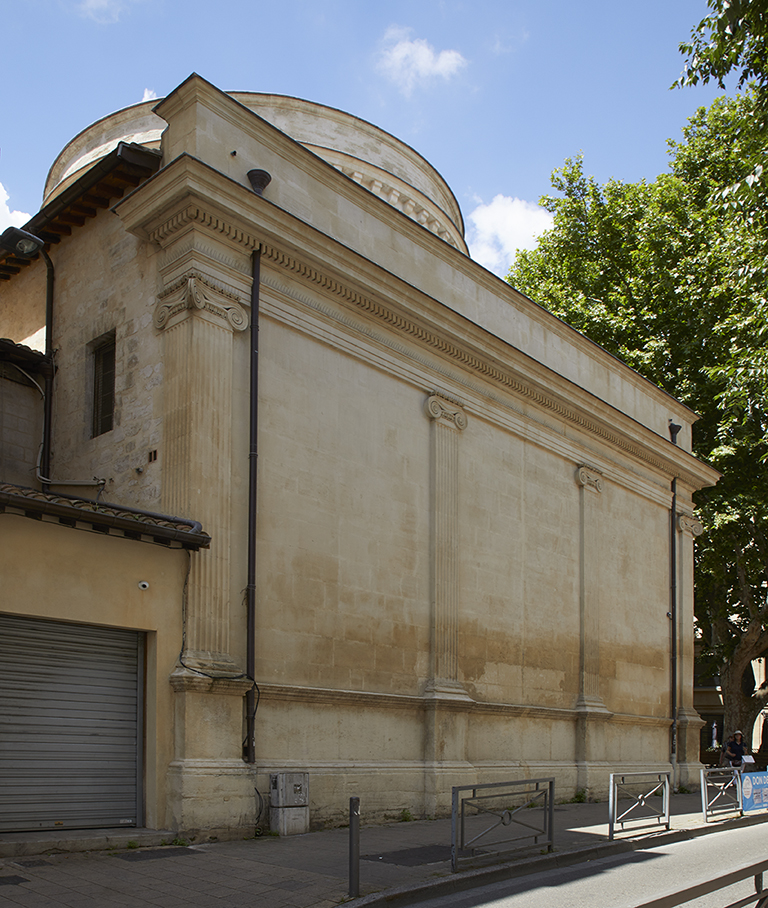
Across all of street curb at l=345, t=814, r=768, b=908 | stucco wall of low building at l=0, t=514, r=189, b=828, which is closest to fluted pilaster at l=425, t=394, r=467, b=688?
street curb at l=345, t=814, r=768, b=908

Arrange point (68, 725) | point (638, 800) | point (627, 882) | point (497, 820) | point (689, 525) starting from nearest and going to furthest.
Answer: point (627, 882)
point (497, 820)
point (68, 725)
point (638, 800)
point (689, 525)

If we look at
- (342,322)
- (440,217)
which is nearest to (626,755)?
(342,322)

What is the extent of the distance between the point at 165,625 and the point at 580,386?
12821 millimetres

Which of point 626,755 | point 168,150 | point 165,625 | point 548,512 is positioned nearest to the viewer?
point 165,625

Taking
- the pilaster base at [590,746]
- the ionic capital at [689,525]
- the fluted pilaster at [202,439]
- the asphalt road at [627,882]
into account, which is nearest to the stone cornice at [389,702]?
the pilaster base at [590,746]

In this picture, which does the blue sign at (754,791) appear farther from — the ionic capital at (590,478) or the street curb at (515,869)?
the ionic capital at (590,478)

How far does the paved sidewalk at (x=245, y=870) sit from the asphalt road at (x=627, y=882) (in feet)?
0.88

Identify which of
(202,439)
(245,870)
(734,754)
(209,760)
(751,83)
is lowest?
(734,754)

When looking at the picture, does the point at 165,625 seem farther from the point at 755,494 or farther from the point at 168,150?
the point at 755,494

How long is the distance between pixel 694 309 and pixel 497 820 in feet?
76.7

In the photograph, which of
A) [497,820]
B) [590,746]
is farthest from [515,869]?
[590,746]

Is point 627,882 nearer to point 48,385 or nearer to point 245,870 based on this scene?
point 245,870

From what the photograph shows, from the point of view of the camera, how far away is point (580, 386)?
2128 centimetres

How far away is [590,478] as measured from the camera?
69.9ft
